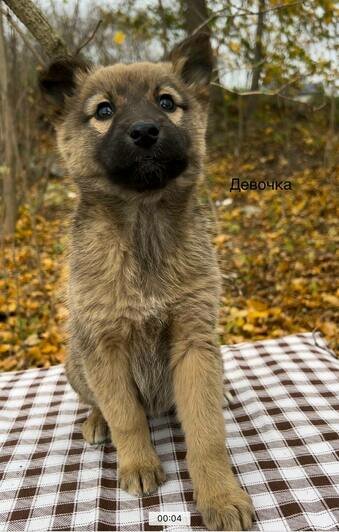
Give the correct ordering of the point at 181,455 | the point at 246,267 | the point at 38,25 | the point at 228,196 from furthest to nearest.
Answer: the point at 228,196 < the point at 246,267 < the point at 38,25 < the point at 181,455

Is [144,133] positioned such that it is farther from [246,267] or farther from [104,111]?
[246,267]

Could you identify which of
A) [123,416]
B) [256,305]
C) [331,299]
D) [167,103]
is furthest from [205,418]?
[331,299]

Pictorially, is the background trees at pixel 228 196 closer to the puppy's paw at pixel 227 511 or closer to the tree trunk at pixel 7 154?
the tree trunk at pixel 7 154

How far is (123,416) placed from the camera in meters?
2.29

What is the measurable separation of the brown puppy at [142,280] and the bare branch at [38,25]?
17.1 inches

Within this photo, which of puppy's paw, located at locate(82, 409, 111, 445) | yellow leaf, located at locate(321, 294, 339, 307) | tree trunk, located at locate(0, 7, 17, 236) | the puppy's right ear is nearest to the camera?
the puppy's right ear

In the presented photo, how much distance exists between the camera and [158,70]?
2.45 m

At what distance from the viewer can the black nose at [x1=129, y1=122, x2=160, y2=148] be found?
200 cm

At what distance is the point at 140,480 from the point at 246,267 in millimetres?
3790

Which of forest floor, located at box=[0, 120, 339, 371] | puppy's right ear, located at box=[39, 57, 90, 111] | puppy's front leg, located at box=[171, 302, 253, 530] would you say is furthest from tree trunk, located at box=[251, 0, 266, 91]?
Answer: puppy's front leg, located at box=[171, 302, 253, 530]

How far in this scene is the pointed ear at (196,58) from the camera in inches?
101

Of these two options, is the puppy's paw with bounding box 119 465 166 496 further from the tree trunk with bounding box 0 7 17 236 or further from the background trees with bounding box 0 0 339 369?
the tree trunk with bounding box 0 7 17 236

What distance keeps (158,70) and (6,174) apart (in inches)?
180
